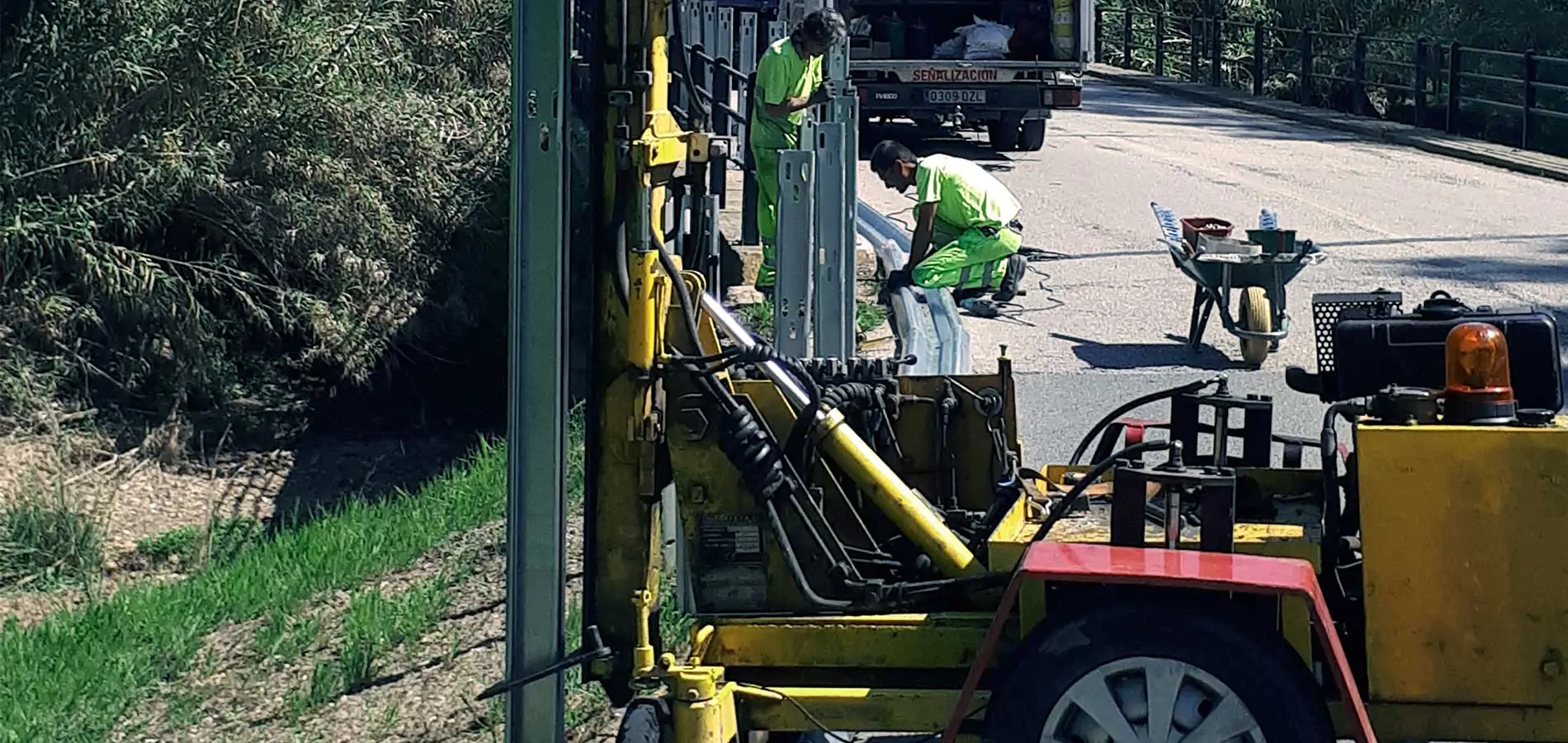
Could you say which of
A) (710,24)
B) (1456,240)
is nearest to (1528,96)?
(1456,240)

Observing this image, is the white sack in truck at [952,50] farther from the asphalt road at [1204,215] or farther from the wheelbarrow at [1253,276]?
the wheelbarrow at [1253,276]

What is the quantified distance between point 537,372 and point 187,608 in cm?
498

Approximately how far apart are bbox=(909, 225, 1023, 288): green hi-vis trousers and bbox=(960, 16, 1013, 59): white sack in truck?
28.1ft

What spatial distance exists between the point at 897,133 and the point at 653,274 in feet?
57.6

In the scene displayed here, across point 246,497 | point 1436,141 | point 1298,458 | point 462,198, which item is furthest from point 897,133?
point 1298,458

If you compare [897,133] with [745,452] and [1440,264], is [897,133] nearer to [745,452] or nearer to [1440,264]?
[1440,264]

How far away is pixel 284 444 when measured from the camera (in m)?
14.3

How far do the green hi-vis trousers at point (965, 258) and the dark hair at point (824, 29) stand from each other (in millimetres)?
1269

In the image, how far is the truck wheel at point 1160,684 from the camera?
3971mm

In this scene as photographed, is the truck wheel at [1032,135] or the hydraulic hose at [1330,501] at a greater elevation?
the truck wheel at [1032,135]

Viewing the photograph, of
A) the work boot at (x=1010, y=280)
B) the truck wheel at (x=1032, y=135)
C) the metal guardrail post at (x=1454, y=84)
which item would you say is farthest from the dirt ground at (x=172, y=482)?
the metal guardrail post at (x=1454, y=84)

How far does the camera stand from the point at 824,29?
10680 mm

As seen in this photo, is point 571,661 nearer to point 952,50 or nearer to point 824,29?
point 824,29

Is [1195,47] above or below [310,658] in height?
above
